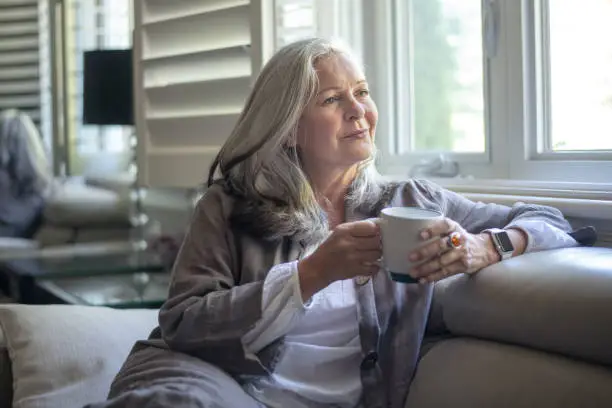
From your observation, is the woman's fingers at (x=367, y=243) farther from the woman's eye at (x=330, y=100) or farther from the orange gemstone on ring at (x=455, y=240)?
the woman's eye at (x=330, y=100)

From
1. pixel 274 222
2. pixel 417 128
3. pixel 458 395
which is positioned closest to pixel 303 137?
pixel 274 222

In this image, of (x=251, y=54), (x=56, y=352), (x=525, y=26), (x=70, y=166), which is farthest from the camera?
(x=70, y=166)

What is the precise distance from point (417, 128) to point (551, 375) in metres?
1.19

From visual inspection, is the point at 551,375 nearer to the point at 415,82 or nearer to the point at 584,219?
the point at 584,219

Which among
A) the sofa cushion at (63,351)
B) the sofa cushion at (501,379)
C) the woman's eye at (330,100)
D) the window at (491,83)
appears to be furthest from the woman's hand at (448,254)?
the sofa cushion at (63,351)

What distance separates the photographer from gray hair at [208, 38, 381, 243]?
4.50 ft

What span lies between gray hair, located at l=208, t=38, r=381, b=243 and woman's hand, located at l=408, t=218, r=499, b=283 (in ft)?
0.83

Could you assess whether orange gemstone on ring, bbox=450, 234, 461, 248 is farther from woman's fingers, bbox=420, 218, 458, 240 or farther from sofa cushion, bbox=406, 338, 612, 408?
sofa cushion, bbox=406, 338, 612, 408

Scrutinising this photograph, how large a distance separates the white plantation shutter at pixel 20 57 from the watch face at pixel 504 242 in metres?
3.59

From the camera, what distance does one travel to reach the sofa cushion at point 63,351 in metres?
1.42

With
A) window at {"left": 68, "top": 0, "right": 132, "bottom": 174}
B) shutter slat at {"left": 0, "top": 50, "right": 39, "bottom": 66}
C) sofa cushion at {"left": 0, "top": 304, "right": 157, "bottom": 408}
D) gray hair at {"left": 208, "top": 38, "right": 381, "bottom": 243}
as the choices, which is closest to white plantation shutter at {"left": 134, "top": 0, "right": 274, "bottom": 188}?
gray hair at {"left": 208, "top": 38, "right": 381, "bottom": 243}

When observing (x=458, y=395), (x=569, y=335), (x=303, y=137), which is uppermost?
(x=303, y=137)

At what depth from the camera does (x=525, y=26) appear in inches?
69.2

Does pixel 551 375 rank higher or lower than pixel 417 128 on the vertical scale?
lower
